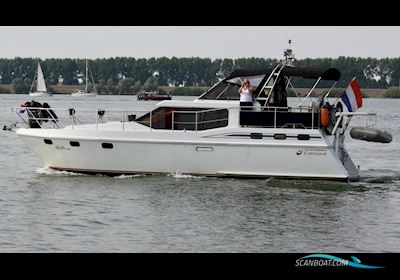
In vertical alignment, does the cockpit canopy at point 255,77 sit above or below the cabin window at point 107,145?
above

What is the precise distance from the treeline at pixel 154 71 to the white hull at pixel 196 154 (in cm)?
5957

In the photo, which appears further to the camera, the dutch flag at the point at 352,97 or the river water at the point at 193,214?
the dutch flag at the point at 352,97

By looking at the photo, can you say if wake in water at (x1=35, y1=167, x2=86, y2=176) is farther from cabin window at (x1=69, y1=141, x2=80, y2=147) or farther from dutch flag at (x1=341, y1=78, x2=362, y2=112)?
dutch flag at (x1=341, y1=78, x2=362, y2=112)

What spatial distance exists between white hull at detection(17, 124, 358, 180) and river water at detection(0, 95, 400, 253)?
0.27m

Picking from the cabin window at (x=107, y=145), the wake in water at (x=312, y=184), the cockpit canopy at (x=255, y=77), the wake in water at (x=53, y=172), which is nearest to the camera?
the wake in water at (x=312, y=184)

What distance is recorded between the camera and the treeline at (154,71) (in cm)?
8950

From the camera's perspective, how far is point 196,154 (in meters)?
21.8

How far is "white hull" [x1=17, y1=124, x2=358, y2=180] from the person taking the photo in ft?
69.9

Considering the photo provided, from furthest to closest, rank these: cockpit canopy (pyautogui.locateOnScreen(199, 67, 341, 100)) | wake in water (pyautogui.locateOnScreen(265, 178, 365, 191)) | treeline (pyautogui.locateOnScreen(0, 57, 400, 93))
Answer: treeline (pyautogui.locateOnScreen(0, 57, 400, 93)), cockpit canopy (pyautogui.locateOnScreen(199, 67, 341, 100)), wake in water (pyautogui.locateOnScreen(265, 178, 365, 191))

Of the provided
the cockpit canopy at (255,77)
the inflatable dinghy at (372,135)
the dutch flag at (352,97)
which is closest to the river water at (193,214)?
the inflatable dinghy at (372,135)

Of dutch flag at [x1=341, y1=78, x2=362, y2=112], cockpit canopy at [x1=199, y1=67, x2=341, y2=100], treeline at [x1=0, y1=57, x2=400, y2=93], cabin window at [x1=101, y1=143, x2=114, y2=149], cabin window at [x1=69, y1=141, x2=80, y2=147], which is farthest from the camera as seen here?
treeline at [x1=0, y1=57, x2=400, y2=93]

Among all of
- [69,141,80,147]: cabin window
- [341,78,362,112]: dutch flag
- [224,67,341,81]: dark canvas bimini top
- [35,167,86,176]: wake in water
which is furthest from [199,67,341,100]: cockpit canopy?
[35,167,86,176]: wake in water

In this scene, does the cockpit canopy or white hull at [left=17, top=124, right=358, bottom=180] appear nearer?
white hull at [left=17, top=124, right=358, bottom=180]

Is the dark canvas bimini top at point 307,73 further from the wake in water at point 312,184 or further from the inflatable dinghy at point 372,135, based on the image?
the wake in water at point 312,184
